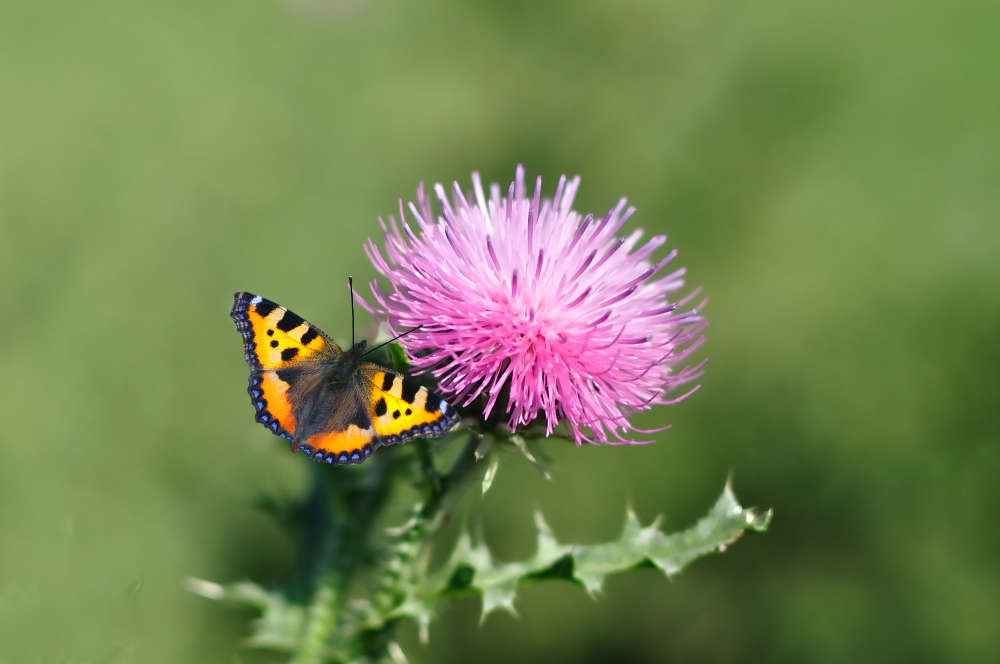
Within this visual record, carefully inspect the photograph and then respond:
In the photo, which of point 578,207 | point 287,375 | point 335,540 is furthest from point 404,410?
point 578,207

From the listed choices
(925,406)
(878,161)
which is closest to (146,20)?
(878,161)

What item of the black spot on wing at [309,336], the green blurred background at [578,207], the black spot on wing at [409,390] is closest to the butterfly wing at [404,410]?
the black spot on wing at [409,390]

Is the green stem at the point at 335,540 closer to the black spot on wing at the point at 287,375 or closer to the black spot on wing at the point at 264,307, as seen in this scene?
the black spot on wing at the point at 287,375

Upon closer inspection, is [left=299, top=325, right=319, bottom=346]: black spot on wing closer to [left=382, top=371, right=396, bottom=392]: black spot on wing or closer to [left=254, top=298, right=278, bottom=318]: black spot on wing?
[left=254, top=298, right=278, bottom=318]: black spot on wing

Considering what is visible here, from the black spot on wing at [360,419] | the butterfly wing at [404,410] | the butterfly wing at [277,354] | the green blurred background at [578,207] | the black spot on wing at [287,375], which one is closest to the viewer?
the butterfly wing at [404,410]

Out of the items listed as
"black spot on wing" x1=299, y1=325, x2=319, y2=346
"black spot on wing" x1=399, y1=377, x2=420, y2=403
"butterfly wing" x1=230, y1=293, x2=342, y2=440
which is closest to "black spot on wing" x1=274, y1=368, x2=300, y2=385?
"butterfly wing" x1=230, y1=293, x2=342, y2=440

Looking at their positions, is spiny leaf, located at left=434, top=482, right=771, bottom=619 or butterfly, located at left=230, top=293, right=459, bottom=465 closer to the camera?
butterfly, located at left=230, top=293, right=459, bottom=465
